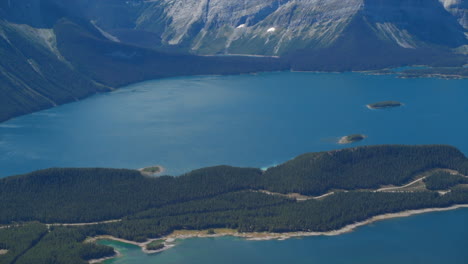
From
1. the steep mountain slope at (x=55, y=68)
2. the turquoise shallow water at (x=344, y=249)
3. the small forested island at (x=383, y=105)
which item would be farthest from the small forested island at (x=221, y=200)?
the steep mountain slope at (x=55, y=68)

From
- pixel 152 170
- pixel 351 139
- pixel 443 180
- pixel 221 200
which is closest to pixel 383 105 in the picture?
pixel 351 139

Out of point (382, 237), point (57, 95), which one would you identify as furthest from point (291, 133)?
point (57, 95)

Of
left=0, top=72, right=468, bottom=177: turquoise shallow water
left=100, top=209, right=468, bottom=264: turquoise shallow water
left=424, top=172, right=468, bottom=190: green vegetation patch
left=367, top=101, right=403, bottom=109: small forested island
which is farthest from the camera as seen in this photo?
left=367, top=101, right=403, bottom=109: small forested island

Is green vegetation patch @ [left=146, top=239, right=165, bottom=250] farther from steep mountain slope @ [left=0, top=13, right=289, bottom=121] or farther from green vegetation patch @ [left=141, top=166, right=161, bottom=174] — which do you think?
steep mountain slope @ [left=0, top=13, right=289, bottom=121]

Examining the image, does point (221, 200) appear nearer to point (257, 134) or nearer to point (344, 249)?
point (344, 249)

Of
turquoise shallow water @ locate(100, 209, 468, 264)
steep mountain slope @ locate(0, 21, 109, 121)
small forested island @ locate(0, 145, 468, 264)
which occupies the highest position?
steep mountain slope @ locate(0, 21, 109, 121)

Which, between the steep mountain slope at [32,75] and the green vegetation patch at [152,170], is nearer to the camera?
the green vegetation patch at [152,170]

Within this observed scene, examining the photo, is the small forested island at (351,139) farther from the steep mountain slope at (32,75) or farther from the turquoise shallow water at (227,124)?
the steep mountain slope at (32,75)

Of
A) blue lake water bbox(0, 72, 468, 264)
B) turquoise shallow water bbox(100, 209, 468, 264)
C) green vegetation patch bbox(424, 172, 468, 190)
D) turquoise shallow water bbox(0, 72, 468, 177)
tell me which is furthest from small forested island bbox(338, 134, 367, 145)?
turquoise shallow water bbox(100, 209, 468, 264)
